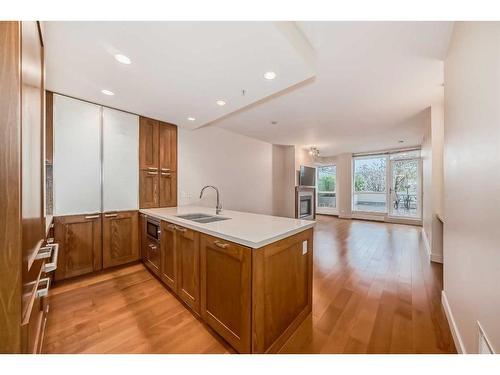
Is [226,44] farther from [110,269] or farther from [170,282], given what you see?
[110,269]

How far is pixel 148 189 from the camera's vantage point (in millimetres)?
2883

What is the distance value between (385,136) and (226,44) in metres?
4.91

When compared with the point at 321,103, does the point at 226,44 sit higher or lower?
lower

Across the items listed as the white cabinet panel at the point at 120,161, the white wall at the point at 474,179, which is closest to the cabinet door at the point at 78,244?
the white cabinet panel at the point at 120,161

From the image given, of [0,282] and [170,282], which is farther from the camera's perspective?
[170,282]

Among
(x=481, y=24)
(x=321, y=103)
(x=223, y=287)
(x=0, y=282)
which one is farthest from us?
(x=321, y=103)

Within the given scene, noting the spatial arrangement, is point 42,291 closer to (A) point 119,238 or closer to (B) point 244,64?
(B) point 244,64

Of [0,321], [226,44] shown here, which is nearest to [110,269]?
[0,321]

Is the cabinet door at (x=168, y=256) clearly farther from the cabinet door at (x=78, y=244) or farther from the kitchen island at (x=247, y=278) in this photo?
the cabinet door at (x=78, y=244)

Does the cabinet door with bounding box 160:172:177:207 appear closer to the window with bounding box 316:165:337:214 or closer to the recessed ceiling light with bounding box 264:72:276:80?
the recessed ceiling light with bounding box 264:72:276:80

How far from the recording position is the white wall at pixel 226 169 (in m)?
3.45

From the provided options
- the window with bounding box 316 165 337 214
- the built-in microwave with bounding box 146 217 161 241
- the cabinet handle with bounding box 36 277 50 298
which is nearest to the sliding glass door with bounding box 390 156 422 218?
the window with bounding box 316 165 337 214

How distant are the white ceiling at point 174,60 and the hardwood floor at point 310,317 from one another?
2.15m

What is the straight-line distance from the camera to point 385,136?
4.77m
